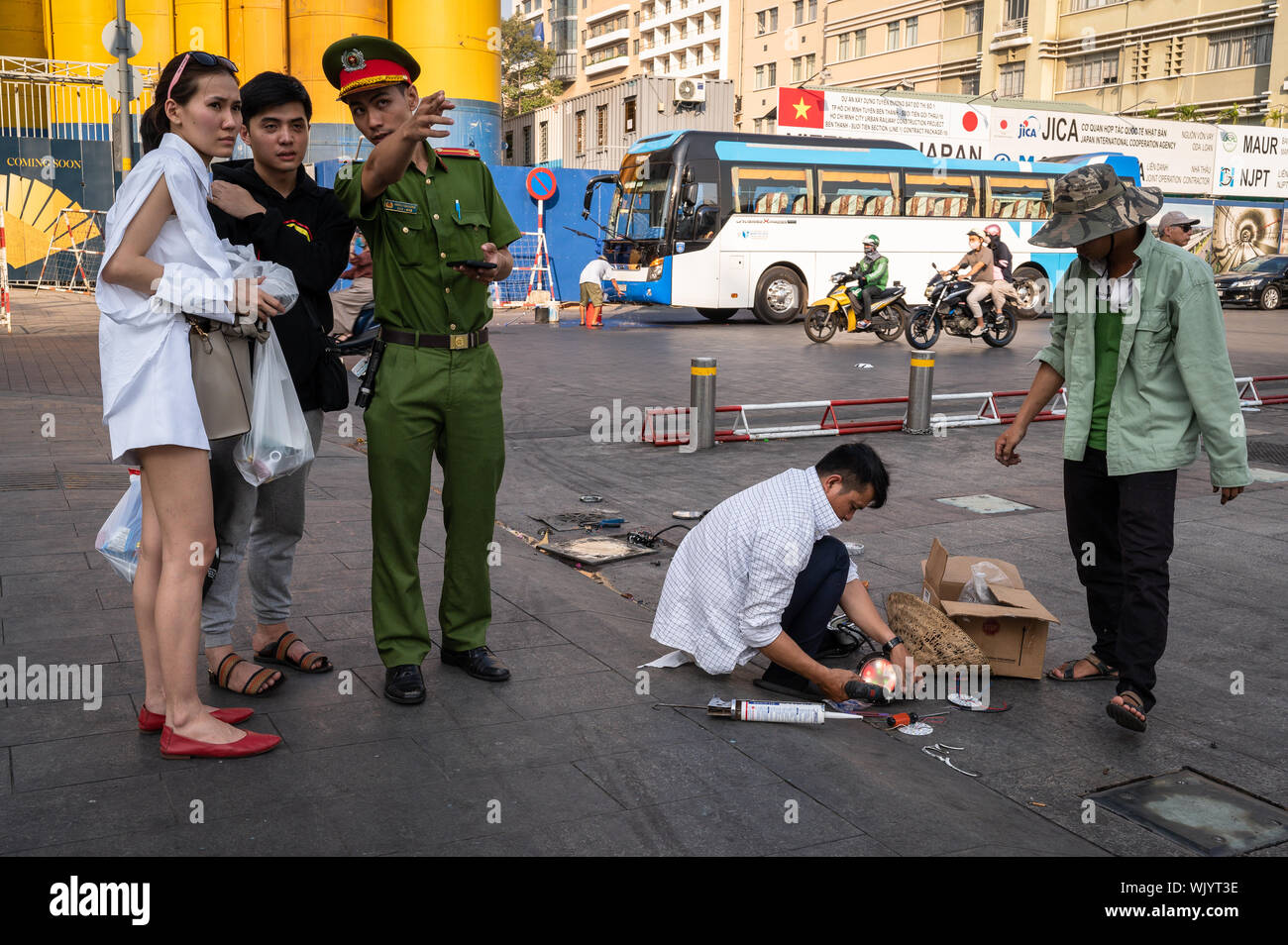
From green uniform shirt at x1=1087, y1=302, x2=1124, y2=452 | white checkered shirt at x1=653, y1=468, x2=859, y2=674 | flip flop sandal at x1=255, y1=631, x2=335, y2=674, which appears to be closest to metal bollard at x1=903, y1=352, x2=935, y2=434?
green uniform shirt at x1=1087, y1=302, x2=1124, y2=452

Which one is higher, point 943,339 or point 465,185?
point 465,185

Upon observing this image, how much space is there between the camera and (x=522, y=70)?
69.8 metres

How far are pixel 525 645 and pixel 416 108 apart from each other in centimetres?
201

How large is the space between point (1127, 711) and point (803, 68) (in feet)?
223

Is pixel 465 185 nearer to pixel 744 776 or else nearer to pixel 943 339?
pixel 744 776

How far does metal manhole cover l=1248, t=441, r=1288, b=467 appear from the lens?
8.84m

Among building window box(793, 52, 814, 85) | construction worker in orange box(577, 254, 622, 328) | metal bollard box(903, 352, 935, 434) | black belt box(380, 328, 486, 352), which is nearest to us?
black belt box(380, 328, 486, 352)

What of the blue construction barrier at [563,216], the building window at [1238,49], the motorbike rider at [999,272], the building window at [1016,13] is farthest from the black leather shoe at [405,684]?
the building window at [1016,13]

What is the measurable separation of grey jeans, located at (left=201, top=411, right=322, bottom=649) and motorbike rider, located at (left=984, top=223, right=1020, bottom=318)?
16192mm

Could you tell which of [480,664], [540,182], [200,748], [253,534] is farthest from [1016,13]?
[200,748]

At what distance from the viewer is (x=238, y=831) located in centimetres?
283

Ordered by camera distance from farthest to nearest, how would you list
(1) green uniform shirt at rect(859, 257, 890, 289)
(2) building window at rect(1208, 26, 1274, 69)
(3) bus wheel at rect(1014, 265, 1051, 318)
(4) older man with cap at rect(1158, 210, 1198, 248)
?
1. (2) building window at rect(1208, 26, 1274, 69)
2. (3) bus wheel at rect(1014, 265, 1051, 318)
3. (1) green uniform shirt at rect(859, 257, 890, 289)
4. (4) older man with cap at rect(1158, 210, 1198, 248)

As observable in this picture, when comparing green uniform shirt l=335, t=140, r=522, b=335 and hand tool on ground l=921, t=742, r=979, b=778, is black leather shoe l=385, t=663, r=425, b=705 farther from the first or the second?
hand tool on ground l=921, t=742, r=979, b=778
